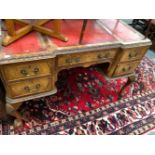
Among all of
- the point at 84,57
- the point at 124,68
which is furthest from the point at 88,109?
the point at 84,57

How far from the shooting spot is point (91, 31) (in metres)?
1.30

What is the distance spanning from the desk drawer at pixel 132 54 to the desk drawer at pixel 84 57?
0.34ft

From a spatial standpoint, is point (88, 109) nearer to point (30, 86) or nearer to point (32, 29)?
point (30, 86)

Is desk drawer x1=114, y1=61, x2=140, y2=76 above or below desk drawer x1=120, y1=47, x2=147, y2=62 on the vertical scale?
below

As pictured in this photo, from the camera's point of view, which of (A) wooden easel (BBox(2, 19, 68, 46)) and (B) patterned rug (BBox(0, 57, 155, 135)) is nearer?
(A) wooden easel (BBox(2, 19, 68, 46))

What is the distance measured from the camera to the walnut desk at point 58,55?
0.96 meters

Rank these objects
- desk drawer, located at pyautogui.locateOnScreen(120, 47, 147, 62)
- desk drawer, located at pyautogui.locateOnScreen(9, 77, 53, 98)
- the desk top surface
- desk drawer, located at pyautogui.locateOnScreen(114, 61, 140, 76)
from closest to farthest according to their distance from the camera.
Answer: the desk top surface, desk drawer, located at pyautogui.locateOnScreen(9, 77, 53, 98), desk drawer, located at pyautogui.locateOnScreen(120, 47, 147, 62), desk drawer, located at pyautogui.locateOnScreen(114, 61, 140, 76)

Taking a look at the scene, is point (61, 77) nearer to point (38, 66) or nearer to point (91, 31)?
point (91, 31)

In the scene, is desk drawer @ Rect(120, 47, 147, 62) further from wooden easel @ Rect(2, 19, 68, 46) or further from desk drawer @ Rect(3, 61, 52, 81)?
desk drawer @ Rect(3, 61, 52, 81)

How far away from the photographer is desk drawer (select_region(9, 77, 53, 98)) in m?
1.08

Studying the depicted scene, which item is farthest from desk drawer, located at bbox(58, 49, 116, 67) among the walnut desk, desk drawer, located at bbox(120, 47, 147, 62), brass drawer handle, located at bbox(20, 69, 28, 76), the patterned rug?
the patterned rug

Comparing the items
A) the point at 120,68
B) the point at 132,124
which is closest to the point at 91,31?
the point at 120,68

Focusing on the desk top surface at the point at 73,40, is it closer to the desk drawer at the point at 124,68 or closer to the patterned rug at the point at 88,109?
the desk drawer at the point at 124,68
